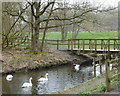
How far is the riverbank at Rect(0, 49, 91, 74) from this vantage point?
1623 cm

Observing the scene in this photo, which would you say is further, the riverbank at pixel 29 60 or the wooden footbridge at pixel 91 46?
the wooden footbridge at pixel 91 46

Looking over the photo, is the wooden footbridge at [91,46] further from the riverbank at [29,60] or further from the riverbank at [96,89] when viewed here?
the riverbank at [96,89]

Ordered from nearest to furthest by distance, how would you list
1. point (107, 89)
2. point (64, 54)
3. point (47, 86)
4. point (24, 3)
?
point (107, 89)
point (47, 86)
point (24, 3)
point (64, 54)

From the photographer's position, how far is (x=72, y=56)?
74.3 feet

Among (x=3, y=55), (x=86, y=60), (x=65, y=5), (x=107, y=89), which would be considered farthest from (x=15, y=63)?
(x=107, y=89)

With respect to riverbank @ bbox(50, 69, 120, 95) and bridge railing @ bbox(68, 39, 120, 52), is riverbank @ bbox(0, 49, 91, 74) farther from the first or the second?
riverbank @ bbox(50, 69, 120, 95)

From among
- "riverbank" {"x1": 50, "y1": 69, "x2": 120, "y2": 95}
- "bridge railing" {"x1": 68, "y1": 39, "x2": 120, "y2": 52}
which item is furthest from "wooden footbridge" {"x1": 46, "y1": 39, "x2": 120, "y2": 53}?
"riverbank" {"x1": 50, "y1": 69, "x2": 120, "y2": 95}

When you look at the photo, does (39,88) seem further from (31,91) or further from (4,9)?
(4,9)

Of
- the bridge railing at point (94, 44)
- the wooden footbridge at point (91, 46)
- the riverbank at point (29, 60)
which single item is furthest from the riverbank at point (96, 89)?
the bridge railing at point (94, 44)

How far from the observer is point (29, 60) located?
17.7 metres

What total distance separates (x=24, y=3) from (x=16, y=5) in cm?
86

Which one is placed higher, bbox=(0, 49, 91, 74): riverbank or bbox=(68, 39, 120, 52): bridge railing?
bbox=(68, 39, 120, 52): bridge railing

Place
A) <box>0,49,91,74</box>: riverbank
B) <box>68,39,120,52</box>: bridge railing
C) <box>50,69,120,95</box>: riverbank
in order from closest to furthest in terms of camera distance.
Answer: <box>50,69,120,95</box>: riverbank, <box>0,49,91,74</box>: riverbank, <box>68,39,120,52</box>: bridge railing

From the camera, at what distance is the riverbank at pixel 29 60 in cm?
1623
